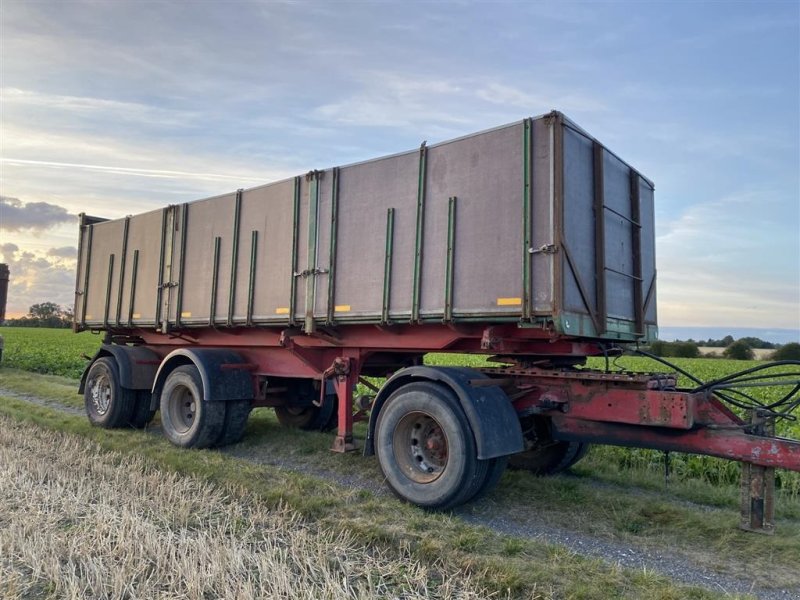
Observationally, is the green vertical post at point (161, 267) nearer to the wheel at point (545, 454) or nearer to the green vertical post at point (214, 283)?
the green vertical post at point (214, 283)

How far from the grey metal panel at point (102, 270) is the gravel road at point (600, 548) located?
5798 millimetres

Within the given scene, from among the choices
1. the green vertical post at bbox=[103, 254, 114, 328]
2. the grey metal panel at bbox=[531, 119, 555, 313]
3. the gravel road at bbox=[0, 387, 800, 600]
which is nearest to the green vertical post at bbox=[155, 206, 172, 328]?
the green vertical post at bbox=[103, 254, 114, 328]

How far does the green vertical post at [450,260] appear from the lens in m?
5.95

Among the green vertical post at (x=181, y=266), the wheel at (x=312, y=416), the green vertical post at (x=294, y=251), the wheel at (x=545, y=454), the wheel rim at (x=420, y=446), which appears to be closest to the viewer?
the wheel rim at (x=420, y=446)

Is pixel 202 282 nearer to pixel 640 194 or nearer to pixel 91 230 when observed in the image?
pixel 91 230

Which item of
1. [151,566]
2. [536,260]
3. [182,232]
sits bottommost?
[151,566]

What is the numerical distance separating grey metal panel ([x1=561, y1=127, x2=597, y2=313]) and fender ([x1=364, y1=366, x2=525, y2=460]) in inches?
41.4

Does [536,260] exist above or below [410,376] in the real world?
above

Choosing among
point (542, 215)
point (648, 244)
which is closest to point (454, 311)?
point (542, 215)

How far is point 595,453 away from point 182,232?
6733 mm

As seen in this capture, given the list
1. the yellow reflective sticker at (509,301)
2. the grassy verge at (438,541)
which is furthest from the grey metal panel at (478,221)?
the grassy verge at (438,541)

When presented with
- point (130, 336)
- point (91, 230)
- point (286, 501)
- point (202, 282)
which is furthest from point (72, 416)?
point (286, 501)

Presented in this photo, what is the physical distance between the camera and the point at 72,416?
1086 cm

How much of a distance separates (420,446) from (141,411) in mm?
5725
